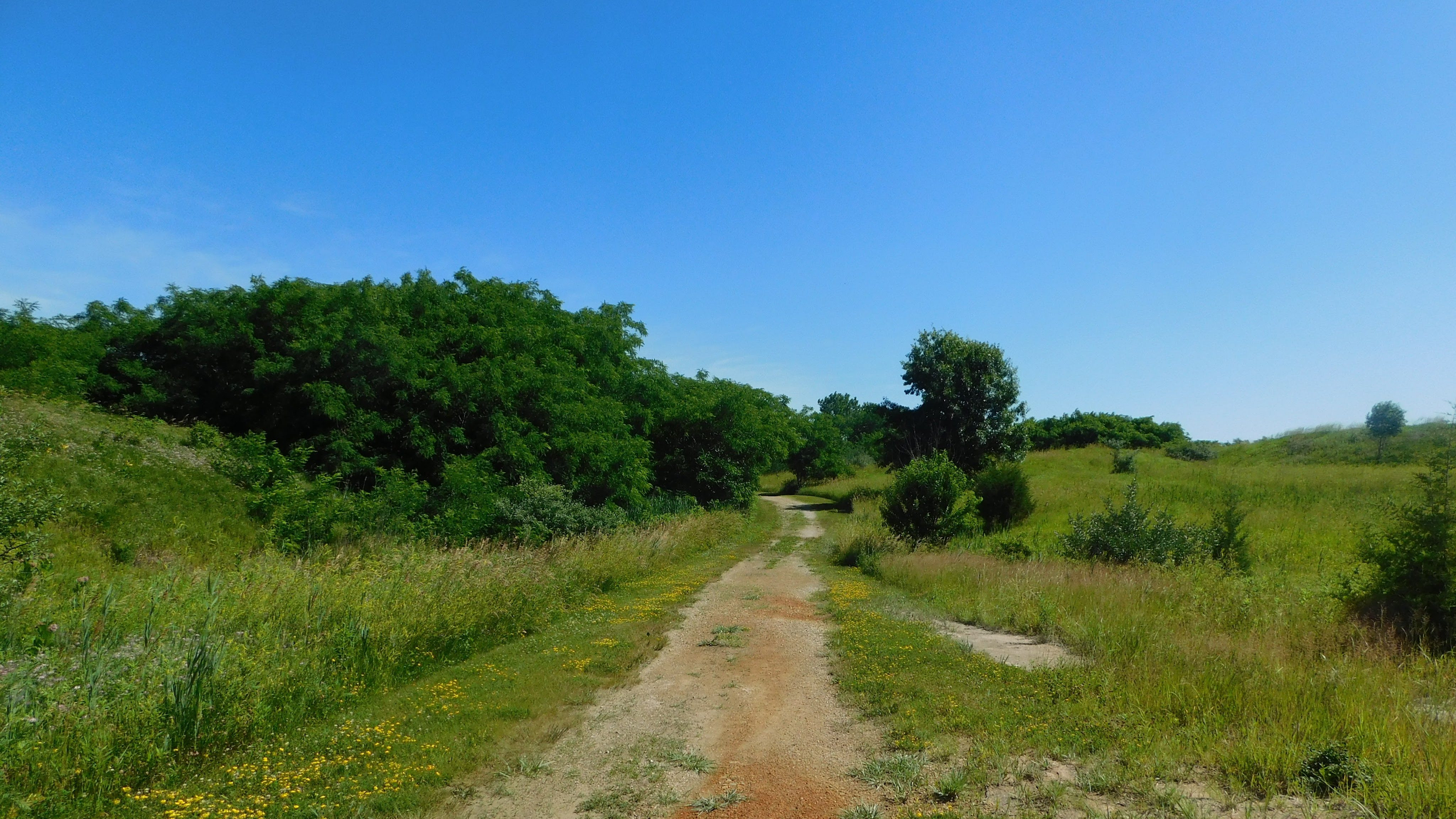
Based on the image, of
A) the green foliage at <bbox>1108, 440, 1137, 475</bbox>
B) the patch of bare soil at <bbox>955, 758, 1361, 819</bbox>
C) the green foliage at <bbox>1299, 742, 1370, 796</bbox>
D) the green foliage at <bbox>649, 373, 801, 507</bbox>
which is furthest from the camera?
the green foliage at <bbox>649, 373, 801, 507</bbox>

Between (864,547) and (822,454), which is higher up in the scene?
(822,454)

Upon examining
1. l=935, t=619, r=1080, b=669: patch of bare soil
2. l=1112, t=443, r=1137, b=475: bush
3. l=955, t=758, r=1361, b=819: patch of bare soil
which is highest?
l=1112, t=443, r=1137, b=475: bush

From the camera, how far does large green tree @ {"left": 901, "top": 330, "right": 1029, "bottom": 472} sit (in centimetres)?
3825

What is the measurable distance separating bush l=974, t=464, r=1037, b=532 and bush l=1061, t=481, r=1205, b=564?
8494 mm

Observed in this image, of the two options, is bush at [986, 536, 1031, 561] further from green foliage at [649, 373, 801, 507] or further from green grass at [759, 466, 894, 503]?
green foliage at [649, 373, 801, 507]

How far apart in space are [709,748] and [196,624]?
6.18m

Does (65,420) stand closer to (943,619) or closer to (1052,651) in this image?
(943,619)

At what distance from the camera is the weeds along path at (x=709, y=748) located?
17.6ft

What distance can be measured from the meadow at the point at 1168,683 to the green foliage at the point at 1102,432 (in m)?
46.8

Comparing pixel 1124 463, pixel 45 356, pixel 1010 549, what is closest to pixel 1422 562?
pixel 1010 549

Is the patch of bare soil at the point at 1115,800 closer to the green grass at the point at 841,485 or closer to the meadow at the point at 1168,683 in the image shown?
the meadow at the point at 1168,683

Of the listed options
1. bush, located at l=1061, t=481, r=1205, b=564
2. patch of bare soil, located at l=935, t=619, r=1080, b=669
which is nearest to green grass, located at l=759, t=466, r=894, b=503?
bush, located at l=1061, t=481, r=1205, b=564

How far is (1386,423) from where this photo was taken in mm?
34406

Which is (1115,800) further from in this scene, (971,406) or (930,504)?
(971,406)
